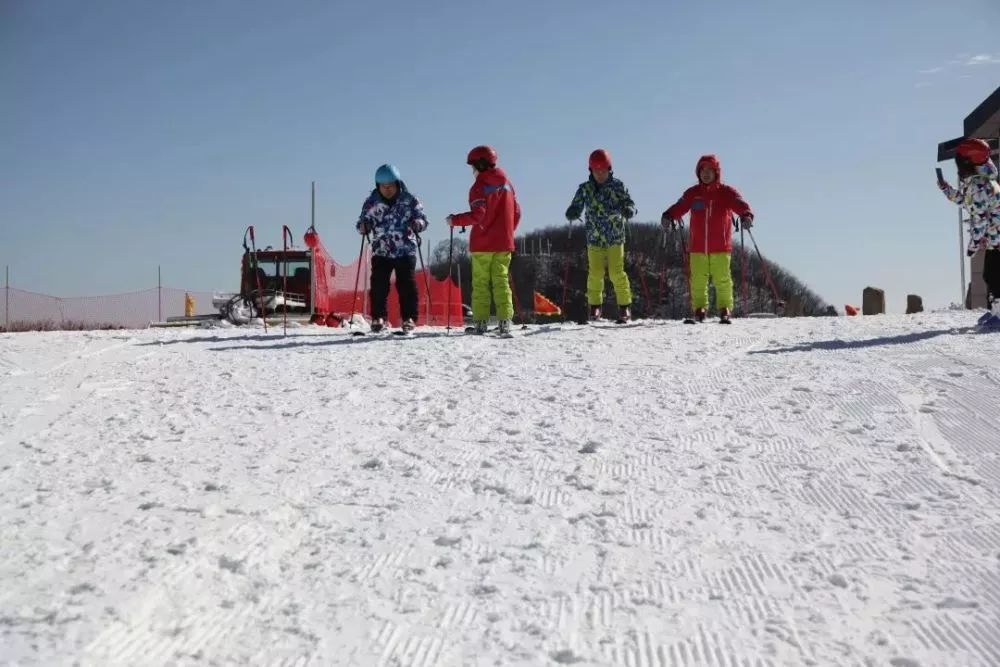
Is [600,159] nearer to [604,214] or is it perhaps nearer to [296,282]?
[604,214]

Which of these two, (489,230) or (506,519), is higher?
(489,230)

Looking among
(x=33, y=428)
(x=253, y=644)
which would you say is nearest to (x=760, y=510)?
(x=253, y=644)

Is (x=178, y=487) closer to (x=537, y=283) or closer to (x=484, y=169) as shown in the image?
(x=484, y=169)

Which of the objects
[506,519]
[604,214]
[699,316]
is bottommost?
[506,519]

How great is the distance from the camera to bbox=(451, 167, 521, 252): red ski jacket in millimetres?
8562

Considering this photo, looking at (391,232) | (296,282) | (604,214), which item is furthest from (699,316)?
(296,282)

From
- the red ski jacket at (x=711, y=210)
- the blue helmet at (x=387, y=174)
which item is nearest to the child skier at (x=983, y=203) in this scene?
the red ski jacket at (x=711, y=210)

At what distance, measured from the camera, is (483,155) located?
340 inches

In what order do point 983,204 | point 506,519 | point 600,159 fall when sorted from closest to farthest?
point 506,519 → point 983,204 → point 600,159

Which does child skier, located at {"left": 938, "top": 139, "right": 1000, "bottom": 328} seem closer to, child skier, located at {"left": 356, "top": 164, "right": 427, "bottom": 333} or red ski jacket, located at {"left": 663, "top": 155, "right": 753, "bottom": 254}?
red ski jacket, located at {"left": 663, "top": 155, "right": 753, "bottom": 254}

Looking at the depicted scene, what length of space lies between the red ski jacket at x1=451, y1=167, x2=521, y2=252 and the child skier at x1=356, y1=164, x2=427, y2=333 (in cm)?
62

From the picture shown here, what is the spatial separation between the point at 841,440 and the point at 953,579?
1.46m

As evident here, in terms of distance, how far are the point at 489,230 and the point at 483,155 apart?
30.4 inches

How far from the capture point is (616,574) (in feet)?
8.15
